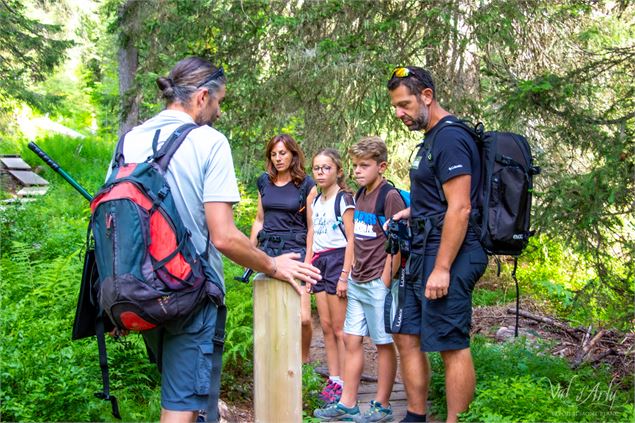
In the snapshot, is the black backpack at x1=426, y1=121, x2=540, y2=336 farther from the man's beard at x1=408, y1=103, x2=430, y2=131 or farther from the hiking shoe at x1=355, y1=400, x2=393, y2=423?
the hiking shoe at x1=355, y1=400, x2=393, y2=423

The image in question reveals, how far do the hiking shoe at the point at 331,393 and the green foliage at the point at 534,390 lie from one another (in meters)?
0.86

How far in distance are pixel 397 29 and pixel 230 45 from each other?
2.60 m

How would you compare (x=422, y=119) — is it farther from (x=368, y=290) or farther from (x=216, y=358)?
(x=216, y=358)

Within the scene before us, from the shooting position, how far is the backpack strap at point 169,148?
299cm

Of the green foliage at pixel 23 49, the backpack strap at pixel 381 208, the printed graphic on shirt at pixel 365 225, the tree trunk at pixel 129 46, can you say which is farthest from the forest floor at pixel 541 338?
the green foliage at pixel 23 49

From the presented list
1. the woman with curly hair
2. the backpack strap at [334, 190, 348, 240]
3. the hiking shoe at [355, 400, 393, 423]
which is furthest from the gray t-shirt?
the woman with curly hair

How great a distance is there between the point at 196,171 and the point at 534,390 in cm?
290

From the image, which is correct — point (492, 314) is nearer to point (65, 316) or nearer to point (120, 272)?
point (65, 316)

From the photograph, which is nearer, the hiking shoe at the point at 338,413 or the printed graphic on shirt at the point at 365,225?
the hiking shoe at the point at 338,413

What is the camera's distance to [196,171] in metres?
3.02

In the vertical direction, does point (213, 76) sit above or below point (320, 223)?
above

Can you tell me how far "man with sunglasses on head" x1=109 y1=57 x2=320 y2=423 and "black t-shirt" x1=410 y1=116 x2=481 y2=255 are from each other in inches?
60.1

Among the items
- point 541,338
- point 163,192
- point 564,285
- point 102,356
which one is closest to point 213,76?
point 163,192

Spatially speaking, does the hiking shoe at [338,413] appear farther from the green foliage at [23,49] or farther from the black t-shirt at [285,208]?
the green foliage at [23,49]
